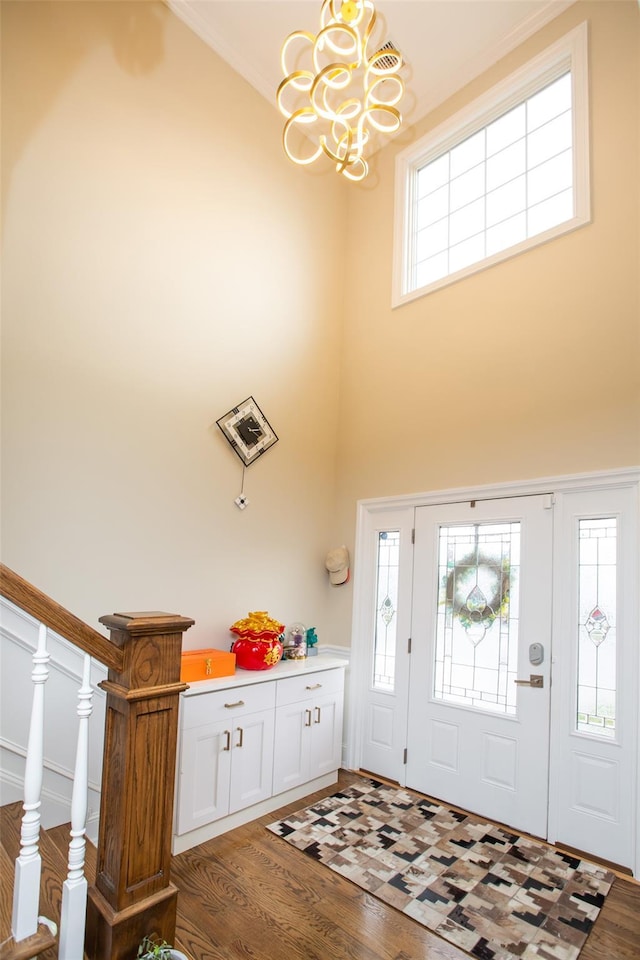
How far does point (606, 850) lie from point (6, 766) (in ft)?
10.1

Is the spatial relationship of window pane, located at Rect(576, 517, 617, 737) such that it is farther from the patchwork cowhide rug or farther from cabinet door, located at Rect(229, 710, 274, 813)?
cabinet door, located at Rect(229, 710, 274, 813)

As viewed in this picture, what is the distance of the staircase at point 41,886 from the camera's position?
1216mm


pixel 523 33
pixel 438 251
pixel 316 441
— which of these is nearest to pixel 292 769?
pixel 316 441

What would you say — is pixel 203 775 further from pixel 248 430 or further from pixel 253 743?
pixel 248 430

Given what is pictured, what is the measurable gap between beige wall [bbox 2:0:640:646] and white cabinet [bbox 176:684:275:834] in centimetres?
60

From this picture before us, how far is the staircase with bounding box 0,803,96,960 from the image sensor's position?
47.9 inches

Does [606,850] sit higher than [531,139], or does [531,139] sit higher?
[531,139]

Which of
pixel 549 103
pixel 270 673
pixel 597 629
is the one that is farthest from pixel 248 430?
pixel 549 103

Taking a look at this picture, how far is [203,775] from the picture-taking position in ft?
9.52

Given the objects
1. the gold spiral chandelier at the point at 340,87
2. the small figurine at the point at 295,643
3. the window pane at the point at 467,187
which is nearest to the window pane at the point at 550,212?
the window pane at the point at 467,187

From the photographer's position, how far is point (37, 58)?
2.97m

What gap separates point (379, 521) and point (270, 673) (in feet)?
4.83

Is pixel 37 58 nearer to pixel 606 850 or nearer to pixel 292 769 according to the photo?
pixel 292 769

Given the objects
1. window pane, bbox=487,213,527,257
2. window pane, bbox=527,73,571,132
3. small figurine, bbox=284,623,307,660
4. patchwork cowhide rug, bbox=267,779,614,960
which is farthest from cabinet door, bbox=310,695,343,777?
window pane, bbox=527,73,571,132
